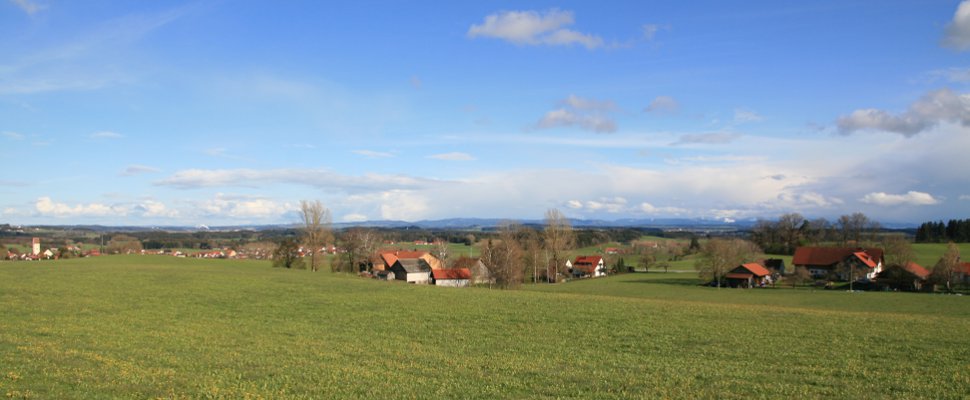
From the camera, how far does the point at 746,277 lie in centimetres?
8025

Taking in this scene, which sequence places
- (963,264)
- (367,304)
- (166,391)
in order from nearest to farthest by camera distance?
(166,391), (367,304), (963,264)

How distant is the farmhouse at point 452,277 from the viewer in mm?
80688

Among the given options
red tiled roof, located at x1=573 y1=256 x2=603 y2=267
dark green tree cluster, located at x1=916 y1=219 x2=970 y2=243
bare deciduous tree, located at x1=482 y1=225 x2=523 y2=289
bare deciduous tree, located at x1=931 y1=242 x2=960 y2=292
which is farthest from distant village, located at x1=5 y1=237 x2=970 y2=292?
dark green tree cluster, located at x1=916 y1=219 x2=970 y2=243

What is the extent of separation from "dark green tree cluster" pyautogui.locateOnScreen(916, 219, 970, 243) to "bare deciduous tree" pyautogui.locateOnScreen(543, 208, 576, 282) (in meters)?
105

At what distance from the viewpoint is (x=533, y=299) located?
3581cm

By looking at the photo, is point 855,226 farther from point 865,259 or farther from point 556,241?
point 556,241

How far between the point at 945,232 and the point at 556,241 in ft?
382

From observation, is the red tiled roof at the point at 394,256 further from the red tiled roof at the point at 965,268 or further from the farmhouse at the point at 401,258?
the red tiled roof at the point at 965,268

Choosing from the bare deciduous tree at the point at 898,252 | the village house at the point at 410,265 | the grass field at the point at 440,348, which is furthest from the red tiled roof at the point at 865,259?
the grass field at the point at 440,348

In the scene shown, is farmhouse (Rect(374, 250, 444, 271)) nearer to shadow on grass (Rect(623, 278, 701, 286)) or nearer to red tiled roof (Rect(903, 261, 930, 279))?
shadow on grass (Rect(623, 278, 701, 286))

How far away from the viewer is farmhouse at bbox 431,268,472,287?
80.7 meters

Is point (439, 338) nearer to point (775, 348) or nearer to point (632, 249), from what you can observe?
point (775, 348)

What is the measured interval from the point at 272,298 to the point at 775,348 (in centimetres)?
2646

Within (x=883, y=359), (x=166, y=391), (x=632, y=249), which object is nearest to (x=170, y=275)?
(x=166, y=391)
